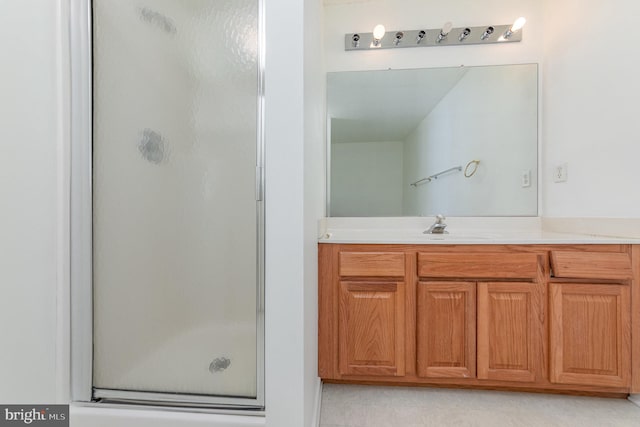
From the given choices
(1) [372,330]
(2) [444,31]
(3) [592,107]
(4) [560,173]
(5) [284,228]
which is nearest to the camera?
(5) [284,228]

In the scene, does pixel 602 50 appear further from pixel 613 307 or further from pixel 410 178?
pixel 613 307

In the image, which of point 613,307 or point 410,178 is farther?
point 410,178

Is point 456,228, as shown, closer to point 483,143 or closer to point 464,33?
point 483,143

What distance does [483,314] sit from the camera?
4.53ft

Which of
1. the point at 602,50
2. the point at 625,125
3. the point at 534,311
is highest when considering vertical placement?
the point at 602,50

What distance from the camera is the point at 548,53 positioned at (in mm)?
1832

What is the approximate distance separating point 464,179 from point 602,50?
91 cm

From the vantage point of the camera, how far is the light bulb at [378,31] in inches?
73.4

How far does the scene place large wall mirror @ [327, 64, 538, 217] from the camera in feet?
6.16

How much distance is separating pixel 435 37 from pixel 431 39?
28 millimetres

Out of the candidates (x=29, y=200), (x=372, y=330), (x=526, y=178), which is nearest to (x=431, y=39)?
(x=526, y=178)

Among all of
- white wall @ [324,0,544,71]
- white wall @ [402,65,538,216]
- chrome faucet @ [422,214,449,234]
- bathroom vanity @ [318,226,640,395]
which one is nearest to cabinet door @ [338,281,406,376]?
bathroom vanity @ [318,226,640,395]

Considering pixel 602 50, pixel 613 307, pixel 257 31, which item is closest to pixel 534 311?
pixel 613 307

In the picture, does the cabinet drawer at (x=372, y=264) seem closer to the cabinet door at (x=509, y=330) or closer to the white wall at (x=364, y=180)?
the cabinet door at (x=509, y=330)
